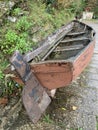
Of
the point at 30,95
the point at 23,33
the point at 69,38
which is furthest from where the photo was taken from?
the point at 69,38

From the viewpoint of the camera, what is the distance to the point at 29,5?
586cm

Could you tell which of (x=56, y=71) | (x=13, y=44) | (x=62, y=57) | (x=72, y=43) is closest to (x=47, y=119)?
(x=56, y=71)

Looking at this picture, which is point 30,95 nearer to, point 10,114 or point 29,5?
point 10,114

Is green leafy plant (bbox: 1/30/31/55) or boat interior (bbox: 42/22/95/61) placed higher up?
green leafy plant (bbox: 1/30/31/55)

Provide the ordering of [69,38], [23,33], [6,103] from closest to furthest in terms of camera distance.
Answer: [6,103]
[23,33]
[69,38]

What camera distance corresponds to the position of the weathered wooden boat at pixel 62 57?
9.41 ft

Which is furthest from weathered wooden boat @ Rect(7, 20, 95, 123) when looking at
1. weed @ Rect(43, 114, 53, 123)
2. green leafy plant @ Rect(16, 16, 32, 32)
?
green leafy plant @ Rect(16, 16, 32, 32)

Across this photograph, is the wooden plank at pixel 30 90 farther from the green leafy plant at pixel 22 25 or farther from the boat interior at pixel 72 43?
the green leafy plant at pixel 22 25

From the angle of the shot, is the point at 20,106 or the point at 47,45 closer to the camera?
the point at 20,106

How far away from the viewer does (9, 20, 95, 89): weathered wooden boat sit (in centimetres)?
287

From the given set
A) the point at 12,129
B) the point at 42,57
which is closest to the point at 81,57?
the point at 42,57

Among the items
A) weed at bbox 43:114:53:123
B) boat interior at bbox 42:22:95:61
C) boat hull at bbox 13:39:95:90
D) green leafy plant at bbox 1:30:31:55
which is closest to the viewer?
boat hull at bbox 13:39:95:90

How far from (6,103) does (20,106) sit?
19cm

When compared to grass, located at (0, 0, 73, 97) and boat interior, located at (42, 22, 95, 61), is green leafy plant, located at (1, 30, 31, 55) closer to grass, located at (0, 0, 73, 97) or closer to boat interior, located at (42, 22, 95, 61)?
grass, located at (0, 0, 73, 97)
